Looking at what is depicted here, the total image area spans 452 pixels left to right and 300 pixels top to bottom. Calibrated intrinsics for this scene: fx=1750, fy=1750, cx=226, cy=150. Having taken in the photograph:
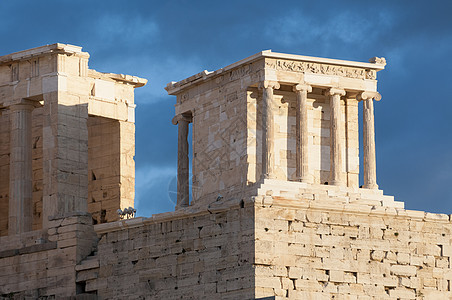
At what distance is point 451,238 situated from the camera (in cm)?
5538

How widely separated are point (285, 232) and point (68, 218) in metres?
8.59

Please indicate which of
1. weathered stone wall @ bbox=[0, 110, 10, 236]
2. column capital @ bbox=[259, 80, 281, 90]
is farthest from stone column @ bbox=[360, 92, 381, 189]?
weathered stone wall @ bbox=[0, 110, 10, 236]

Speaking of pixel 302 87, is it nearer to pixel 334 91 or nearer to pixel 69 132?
pixel 334 91

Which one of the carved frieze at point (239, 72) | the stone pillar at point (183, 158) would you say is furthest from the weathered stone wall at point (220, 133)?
the stone pillar at point (183, 158)

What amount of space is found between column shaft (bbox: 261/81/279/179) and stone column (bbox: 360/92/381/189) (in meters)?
3.28

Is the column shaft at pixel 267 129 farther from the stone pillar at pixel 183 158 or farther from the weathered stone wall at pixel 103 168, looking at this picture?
the weathered stone wall at pixel 103 168

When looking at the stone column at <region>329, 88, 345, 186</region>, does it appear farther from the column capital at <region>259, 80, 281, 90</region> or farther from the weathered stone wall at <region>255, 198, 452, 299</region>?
A: the weathered stone wall at <region>255, 198, 452, 299</region>

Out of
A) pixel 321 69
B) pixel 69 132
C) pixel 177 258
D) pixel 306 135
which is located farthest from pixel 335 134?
pixel 69 132

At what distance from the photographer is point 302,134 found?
183 ft

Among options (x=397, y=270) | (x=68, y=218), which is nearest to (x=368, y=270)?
(x=397, y=270)

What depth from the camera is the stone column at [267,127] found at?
55.0 metres

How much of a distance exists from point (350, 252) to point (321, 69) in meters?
6.63

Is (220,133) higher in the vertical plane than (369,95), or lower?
lower

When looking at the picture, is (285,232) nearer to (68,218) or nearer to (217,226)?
(217,226)
